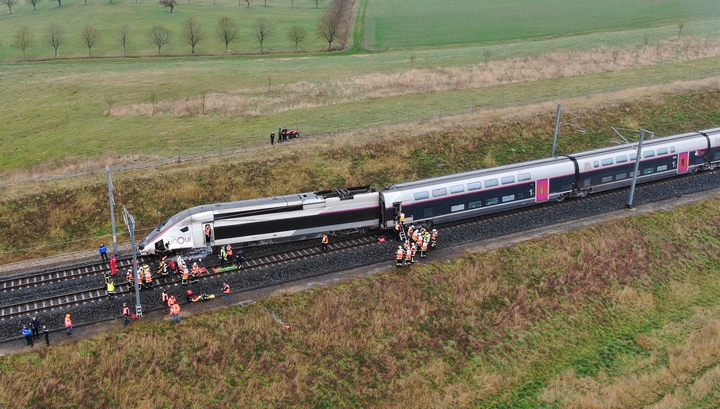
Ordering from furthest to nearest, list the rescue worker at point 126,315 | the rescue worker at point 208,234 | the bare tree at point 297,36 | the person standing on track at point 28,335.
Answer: the bare tree at point 297,36, the rescue worker at point 208,234, the rescue worker at point 126,315, the person standing on track at point 28,335

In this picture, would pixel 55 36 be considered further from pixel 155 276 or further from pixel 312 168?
pixel 155 276

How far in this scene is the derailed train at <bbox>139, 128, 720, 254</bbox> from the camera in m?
34.6

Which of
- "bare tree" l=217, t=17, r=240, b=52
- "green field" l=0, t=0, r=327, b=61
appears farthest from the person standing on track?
"bare tree" l=217, t=17, r=240, b=52

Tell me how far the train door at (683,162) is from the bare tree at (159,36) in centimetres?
7971

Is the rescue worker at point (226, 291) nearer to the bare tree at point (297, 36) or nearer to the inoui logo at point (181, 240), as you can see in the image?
the inoui logo at point (181, 240)

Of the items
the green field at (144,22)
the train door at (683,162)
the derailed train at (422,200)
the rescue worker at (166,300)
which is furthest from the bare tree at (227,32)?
the rescue worker at (166,300)

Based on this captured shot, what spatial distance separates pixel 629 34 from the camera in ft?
298

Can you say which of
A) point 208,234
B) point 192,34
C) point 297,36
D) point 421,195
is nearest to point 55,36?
point 192,34

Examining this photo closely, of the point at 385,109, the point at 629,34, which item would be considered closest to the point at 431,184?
the point at 385,109

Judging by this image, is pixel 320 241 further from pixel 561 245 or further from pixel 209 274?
pixel 561 245

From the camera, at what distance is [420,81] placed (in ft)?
231

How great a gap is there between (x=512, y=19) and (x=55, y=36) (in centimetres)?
7826

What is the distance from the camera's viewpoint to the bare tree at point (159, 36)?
9831cm

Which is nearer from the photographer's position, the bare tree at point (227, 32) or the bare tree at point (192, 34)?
the bare tree at point (192, 34)
